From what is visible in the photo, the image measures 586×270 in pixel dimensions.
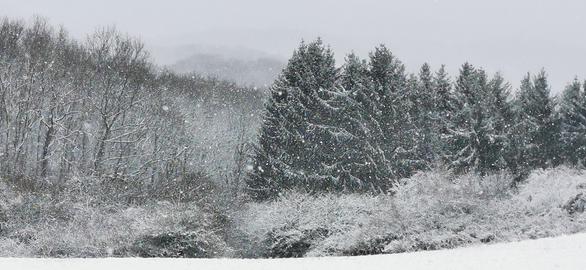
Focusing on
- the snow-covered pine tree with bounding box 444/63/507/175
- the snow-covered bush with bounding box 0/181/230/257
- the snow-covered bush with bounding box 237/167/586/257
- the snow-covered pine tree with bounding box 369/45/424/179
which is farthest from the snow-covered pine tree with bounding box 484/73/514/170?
the snow-covered bush with bounding box 0/181/230/257

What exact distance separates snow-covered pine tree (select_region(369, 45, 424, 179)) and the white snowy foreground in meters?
19.4

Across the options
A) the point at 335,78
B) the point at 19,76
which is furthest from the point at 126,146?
the point at 335,78

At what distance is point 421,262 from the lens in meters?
13.2

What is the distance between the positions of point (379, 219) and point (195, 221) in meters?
6.63

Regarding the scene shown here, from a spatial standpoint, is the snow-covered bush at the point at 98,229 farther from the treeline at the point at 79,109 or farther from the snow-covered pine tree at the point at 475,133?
the snow-covered pine tree at the point at 475,133

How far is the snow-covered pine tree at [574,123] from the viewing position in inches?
1832

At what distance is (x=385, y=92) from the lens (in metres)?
37.7

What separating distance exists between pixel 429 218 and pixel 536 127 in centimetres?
3089

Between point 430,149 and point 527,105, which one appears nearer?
point 430,149

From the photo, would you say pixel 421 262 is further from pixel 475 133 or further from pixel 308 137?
pixel 475 133

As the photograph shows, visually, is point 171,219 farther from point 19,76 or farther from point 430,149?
point 430,149

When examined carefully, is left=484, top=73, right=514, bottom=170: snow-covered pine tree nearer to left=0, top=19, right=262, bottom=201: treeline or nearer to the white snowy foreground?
left=0, top=19, right=262, bottom=201: treeline

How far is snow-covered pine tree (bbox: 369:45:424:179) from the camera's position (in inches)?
1385

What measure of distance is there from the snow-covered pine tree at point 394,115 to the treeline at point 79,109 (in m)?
12.5
